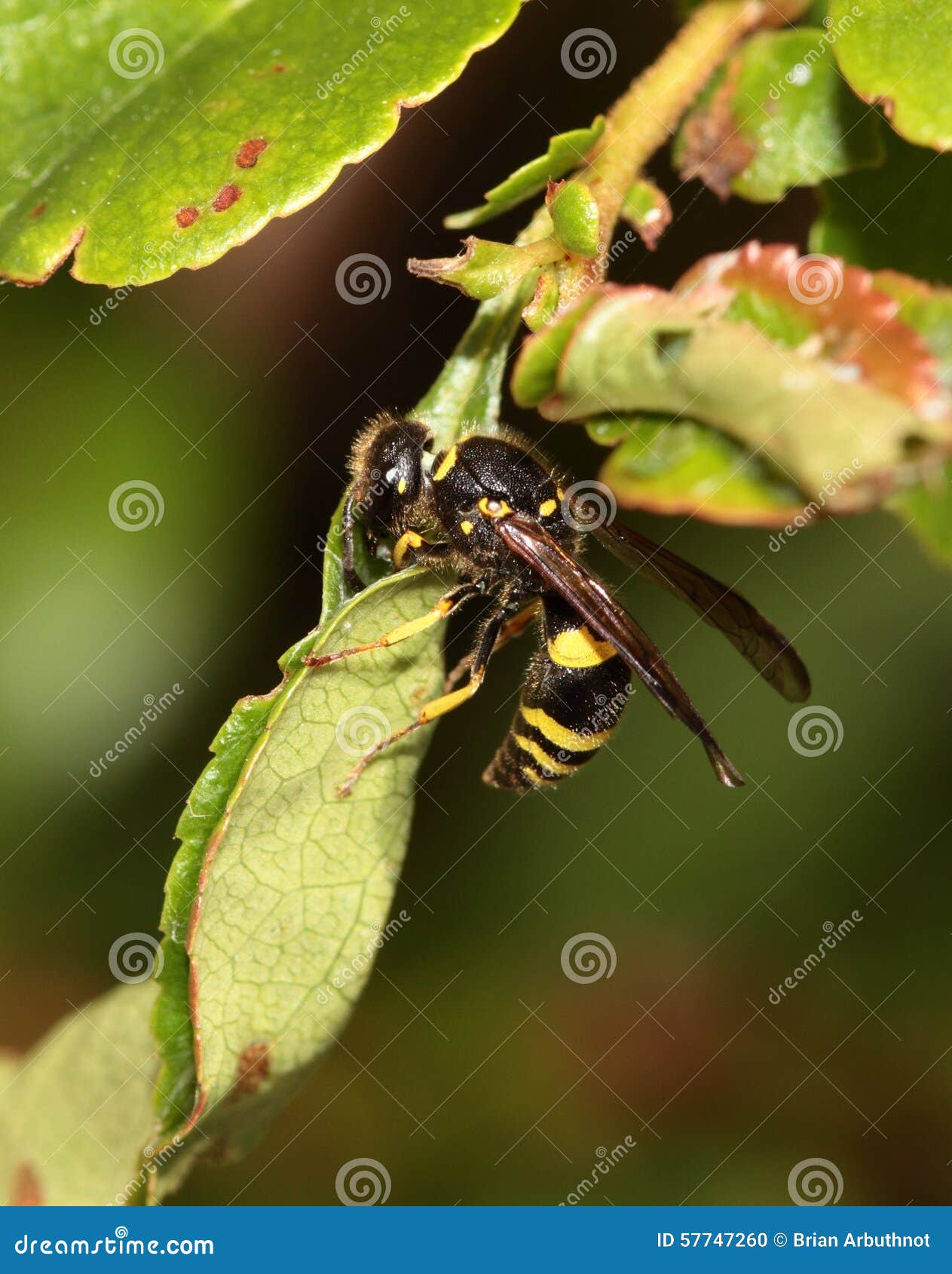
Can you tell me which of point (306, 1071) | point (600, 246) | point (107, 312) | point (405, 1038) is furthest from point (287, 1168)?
point (600, 246)

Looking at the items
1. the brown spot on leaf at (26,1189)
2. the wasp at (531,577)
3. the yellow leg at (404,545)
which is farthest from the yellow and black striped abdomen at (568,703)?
the brown spot on leaf at (26,1189)

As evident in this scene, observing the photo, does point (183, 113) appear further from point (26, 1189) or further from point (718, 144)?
point (26, 1189)

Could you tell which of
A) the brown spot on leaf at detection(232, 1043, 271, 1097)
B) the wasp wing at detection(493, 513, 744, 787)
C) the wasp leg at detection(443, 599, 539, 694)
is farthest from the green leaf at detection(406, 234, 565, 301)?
the brown spot on leaf at detection(232, 1043, 271, 1097)

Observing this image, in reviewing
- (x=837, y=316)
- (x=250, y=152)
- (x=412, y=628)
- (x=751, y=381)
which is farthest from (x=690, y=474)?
(x=250, y=152)

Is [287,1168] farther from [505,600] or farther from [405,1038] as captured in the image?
[505,600]

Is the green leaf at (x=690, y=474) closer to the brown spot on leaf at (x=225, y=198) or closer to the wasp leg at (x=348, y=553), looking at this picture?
the wasp leg at (x=348, y=553)
